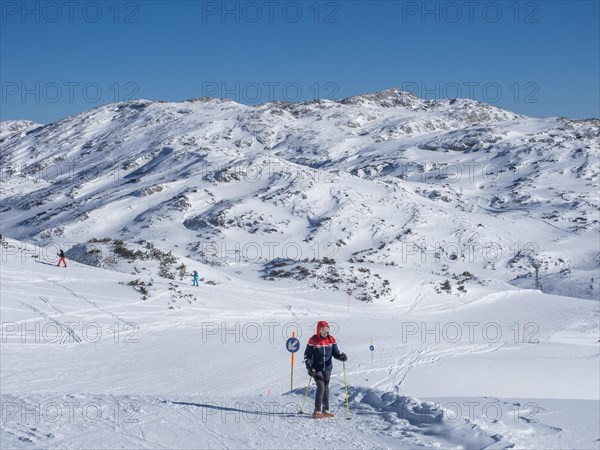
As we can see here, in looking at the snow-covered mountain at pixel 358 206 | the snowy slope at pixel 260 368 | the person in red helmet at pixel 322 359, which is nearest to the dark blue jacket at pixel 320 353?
the person in red helmet at pixel 322 359

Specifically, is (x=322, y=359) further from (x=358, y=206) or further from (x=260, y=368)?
(x=358, y=206)

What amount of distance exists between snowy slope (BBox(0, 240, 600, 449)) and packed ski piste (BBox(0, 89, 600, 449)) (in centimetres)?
8

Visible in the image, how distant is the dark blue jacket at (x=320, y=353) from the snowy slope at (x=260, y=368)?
87 centimetres

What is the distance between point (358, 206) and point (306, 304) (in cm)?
2569

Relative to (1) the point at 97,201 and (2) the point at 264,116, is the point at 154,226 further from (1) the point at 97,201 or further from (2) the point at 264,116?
(2) the point at 264,116

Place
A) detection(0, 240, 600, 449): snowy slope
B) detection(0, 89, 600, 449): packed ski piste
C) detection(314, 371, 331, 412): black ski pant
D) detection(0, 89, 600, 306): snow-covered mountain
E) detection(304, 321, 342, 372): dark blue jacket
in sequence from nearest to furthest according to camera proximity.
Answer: detection(0, 240, 600, 449): snowy slope → detection(0, 89, 600, 449): packed ski piste → detection(314, 371, 331, 412): black ski pant → detection(304, 321, 342, 372): dark blue jacket → detection(0, 89, 600, 306): snow-covered mountain

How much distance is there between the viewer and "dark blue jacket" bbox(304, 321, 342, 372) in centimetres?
955

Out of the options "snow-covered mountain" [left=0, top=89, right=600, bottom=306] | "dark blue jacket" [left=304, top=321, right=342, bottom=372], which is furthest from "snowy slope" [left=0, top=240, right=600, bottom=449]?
"snow-covered mountain" [left=0, top=89, right=600, bottom=306]

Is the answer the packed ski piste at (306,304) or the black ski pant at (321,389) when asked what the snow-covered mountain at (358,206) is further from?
the black ski pant at (321,389)

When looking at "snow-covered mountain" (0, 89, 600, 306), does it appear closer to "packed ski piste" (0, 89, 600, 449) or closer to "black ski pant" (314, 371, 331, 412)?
"packed ski piste" (0, 89, 600, 449)

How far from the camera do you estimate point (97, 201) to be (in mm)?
59281

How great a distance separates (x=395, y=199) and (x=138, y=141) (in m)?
65.8

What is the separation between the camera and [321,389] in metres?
9.44

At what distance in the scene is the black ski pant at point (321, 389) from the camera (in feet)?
31.0
